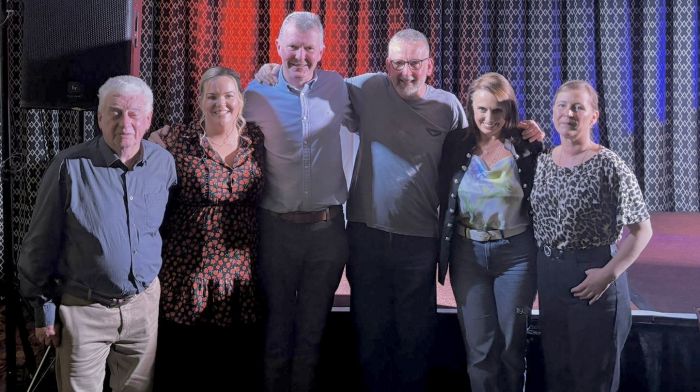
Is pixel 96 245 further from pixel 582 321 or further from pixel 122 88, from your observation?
pixel 582 321

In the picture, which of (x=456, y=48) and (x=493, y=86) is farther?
(x=456, y=48)

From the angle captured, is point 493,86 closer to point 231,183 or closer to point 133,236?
point 231,183

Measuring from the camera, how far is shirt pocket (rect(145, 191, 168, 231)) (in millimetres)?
2078

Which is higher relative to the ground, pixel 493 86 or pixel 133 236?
pixel 493 86

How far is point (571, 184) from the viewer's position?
210cm

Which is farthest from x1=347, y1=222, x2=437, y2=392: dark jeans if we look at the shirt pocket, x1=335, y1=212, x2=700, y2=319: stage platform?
the shirt pocket

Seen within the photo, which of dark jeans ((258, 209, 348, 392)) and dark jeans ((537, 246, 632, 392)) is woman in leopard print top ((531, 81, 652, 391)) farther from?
dark jeans ((258, 209, 348, 392))

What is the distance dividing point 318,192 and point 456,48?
10.5ft

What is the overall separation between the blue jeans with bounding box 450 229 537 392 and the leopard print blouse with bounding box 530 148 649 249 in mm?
141

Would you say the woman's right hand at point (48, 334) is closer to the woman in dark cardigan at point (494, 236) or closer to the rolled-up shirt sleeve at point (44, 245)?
the rolled-up shirt sleeve at point (44, 245)

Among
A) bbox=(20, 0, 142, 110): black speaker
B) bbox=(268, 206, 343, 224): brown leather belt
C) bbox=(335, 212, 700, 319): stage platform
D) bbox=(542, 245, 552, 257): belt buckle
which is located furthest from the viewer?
bbox=(335, 212, 700, 319): stage platform

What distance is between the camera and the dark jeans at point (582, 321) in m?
2.10

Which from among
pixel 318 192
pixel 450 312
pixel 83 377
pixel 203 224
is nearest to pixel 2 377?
pixel 83 377

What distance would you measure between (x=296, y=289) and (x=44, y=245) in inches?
34.9
